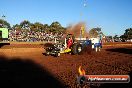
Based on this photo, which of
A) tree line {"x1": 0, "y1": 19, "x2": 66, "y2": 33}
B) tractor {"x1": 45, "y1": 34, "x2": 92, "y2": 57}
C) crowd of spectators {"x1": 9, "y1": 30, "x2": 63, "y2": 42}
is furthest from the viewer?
tree line {"x1": 0, "y1": 19, "x2": 66, "y2": 33}

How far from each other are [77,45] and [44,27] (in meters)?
73.3

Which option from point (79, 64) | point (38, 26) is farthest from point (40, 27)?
point (79, 64)

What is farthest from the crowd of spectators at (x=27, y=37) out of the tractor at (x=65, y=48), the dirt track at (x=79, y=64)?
the dirt track at (x=79, y=64)

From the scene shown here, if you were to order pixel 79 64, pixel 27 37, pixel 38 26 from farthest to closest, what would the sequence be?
1. pixel 38 26
2. pixel 27 37
3. pixel 79 64

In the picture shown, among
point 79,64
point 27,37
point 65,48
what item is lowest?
point 79,64

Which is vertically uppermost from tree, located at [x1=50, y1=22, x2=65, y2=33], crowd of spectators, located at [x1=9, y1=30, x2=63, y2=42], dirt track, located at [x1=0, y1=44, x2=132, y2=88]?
tree, located at [x1=50, y1=22, x2=65, y2=33]

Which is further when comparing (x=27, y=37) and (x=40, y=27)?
(x=40, y=27)

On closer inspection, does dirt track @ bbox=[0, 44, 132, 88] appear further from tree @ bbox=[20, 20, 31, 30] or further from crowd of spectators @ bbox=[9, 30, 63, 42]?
tree @ bbox=[20, 20, 31, 30]

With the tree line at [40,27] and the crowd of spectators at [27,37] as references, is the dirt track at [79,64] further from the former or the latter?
the tree line at [40,27]

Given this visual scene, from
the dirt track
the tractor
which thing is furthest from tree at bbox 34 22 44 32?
the dirt track

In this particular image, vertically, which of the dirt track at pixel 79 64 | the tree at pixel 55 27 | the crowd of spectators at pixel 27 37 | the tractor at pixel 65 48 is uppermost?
the tree at pixel 55 27

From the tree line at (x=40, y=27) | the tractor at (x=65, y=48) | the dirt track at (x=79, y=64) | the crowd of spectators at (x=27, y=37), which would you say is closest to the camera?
the dirt track at (x=79, y=64)

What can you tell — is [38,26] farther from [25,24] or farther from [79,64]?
[79,64]

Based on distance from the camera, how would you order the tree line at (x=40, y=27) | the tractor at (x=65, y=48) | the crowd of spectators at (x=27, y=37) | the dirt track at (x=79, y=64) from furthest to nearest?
the tree line at (x=40, y=27) → the crowd of spectators at (x=27, y=37) → the tractor at (x=65, y=48) → the dirt track at (x=79, y=64)
